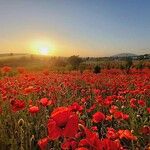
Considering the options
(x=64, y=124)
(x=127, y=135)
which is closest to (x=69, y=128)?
(x=64, y=124)

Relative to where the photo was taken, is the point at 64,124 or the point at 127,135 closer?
the point at 64,124

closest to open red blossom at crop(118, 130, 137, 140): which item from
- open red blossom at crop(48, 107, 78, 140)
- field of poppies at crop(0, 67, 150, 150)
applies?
field of poppies at crop(0, 67, 150, 150)

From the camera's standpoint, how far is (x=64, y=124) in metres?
2.01

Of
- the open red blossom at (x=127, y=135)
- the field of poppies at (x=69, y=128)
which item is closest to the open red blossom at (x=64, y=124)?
the field of poppies at (x=69, y=128)

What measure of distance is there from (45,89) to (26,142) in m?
6.11

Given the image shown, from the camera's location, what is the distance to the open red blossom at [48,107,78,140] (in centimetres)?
198

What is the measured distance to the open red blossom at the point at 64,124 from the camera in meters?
1.98

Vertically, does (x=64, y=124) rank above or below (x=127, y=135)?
above

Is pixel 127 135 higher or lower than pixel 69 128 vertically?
lower

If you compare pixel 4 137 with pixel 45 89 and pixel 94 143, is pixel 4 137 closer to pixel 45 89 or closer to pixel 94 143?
pixel 94 143

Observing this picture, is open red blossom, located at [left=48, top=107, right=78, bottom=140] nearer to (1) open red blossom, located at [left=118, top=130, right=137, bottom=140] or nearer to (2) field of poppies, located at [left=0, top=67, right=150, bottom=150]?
(2) field of poppies, located at [left=0, top=67, right=150, bottom=150]

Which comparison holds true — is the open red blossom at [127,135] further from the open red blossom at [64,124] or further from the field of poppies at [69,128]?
the open red blossom at [64,124]

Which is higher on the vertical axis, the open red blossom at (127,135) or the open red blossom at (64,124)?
the open red blossom at (64,124)

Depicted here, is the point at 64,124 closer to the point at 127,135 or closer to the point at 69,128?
the point at 69,128
